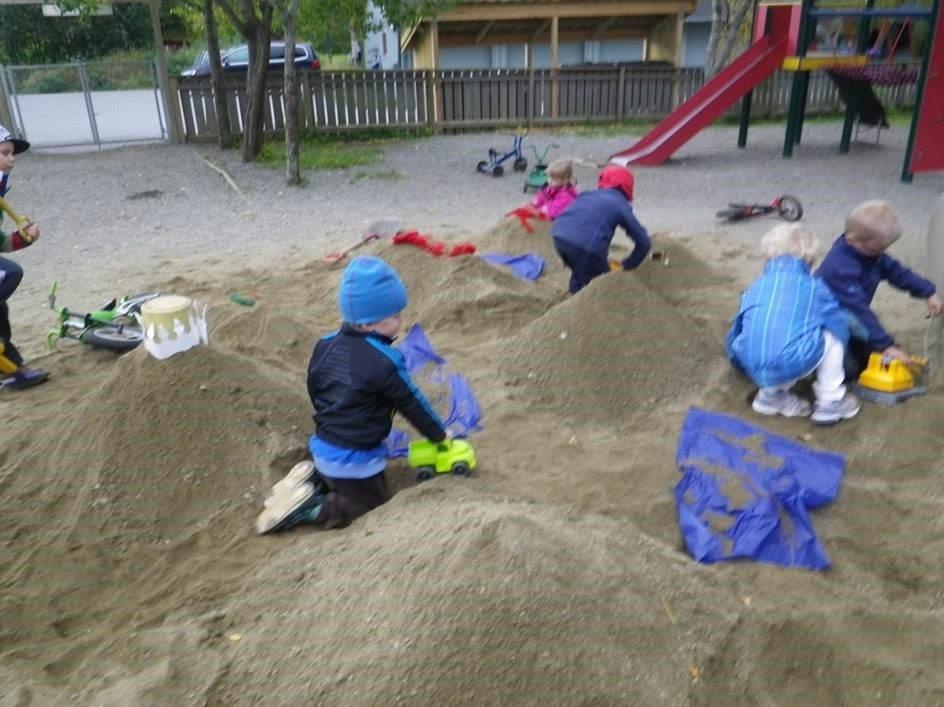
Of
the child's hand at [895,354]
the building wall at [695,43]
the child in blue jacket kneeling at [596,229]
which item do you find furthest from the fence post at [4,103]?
the building wall at [695,43]

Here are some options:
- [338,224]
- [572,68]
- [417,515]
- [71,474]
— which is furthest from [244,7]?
[417,515]

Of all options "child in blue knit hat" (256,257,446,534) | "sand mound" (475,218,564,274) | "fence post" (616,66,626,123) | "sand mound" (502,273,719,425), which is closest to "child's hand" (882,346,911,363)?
"sand mound" (502,273,719,425)

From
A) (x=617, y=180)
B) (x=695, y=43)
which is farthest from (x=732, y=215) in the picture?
(x=695, y=43)

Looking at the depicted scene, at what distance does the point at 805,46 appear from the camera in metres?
11.3

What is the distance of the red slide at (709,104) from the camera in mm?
11898

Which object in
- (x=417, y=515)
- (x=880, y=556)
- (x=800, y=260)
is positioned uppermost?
(x=800, y=260)

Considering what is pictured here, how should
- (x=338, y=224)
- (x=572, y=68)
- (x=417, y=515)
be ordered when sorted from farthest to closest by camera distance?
(x=572, y=68)
(x=338, y=224)
(x=417, y=515)

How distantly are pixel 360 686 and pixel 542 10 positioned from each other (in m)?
17.6

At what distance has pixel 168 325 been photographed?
345cm

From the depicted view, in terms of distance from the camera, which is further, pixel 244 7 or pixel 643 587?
pixel 244 7

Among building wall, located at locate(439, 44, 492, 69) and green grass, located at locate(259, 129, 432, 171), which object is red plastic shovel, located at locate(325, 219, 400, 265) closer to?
green grass, located at locate(259, 129, 432, 171)

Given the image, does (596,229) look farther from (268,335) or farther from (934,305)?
(268,335)

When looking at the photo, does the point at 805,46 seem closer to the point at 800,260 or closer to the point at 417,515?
the point at 800,260

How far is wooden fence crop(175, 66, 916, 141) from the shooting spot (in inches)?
599
